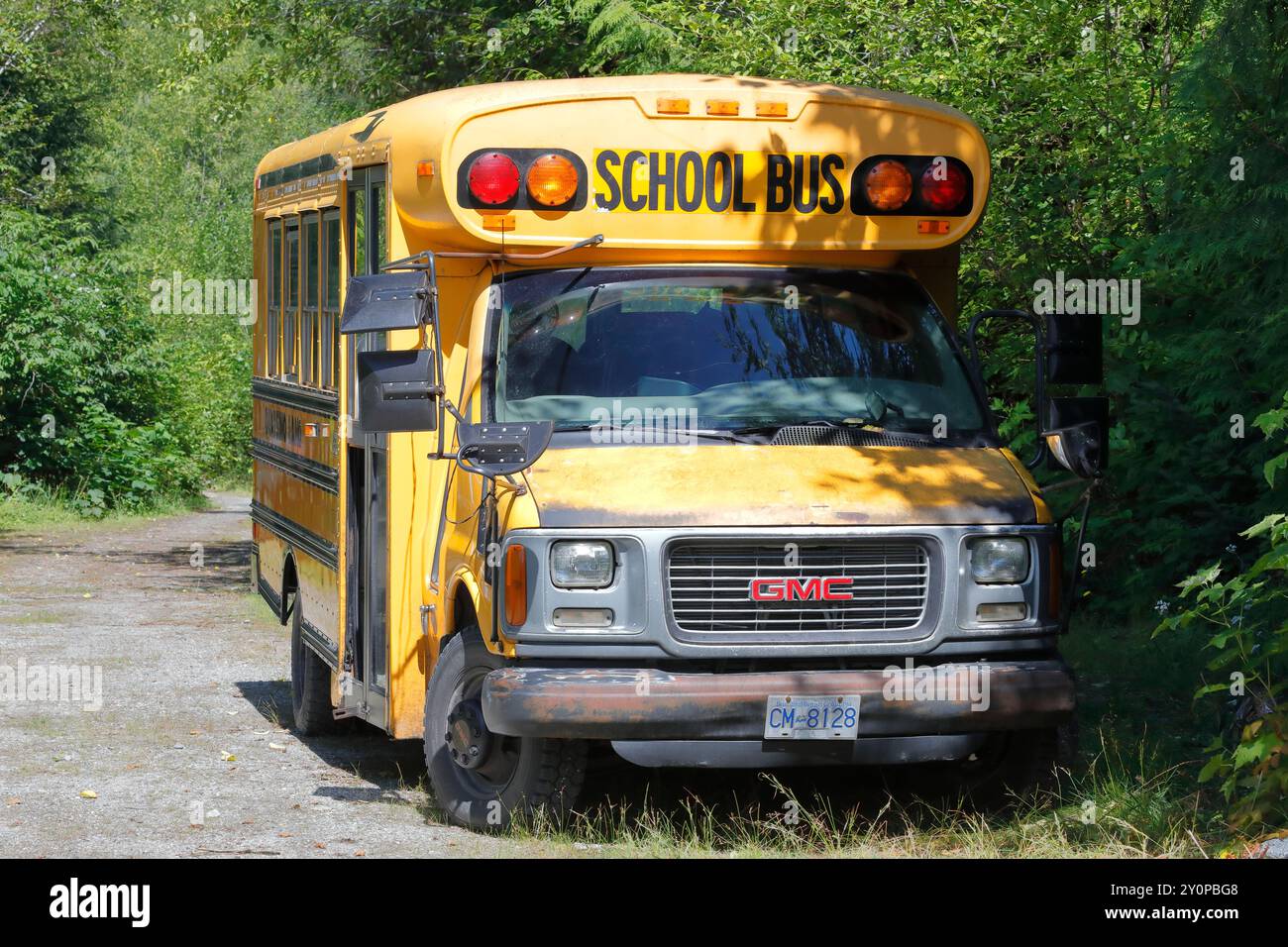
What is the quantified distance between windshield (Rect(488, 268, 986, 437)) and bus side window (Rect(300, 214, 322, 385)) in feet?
7.74

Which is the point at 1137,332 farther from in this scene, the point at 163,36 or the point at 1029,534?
the point at 163,36

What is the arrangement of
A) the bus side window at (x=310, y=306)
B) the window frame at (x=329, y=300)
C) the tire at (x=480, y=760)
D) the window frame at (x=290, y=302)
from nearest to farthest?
the tire at (x=480, y=760)
the window frame at (x=329, y=300)
the bus side window at (x=310, y=306)
the window frame at (x=290, y=302)

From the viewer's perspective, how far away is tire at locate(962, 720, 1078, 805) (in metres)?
7.35

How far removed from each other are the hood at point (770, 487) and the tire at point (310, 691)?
316 cm

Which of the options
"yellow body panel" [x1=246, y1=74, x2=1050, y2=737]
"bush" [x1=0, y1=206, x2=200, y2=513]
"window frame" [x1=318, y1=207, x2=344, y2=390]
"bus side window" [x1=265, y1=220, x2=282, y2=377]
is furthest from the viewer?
"bush" [x1=0, y1=206, x2=200, y2=513]

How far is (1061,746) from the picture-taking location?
735 centimetres

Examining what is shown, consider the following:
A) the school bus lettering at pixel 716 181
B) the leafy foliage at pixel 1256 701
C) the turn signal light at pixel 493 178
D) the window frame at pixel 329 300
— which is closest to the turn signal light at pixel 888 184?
the school bus lettering at pixel 716 181

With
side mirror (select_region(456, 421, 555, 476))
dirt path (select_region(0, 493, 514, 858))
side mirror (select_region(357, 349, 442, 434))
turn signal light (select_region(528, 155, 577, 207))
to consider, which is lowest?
dirt path (select_region(0, 493, 514, 858))

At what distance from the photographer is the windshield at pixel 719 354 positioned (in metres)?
7.33

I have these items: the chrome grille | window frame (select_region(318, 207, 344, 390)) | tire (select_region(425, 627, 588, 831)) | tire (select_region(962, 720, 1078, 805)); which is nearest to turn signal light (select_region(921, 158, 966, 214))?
the chrome grille

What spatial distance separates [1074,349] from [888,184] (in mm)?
1024

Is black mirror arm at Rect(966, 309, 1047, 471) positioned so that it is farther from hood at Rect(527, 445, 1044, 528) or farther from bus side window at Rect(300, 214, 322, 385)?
bus side window at Rect(300, 214, 322, 385)

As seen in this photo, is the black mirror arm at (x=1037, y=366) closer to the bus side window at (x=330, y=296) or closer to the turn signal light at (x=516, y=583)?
the turn signal light at (x=516, y=583)

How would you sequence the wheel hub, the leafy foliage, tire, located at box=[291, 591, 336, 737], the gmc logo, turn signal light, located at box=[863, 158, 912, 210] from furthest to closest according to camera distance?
1. tire, located at box=[291, 591, 336, 737]
2. turn signal light, located at box=[863, 158, 912, 210]
3. the wheel hub
4. the gmc logo
5. the leafy foliage
